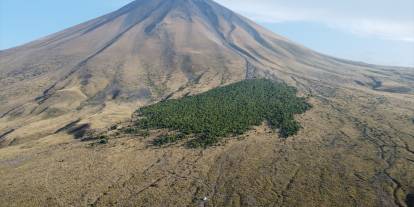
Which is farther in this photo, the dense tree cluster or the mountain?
the dense tree cluster

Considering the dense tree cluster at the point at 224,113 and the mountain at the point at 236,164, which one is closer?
the mountain at the point at 236,164

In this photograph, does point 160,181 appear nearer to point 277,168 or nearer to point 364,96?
point 277,168

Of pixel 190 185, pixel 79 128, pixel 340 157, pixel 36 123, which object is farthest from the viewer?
pixel 36 123

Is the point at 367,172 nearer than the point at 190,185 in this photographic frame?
No

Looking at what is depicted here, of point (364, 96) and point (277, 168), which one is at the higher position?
point (277, 168)

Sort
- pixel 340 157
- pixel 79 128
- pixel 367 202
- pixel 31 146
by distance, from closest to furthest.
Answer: pixel 367 202 < pixel 340 157 < pixel 31 146 < pixel 79 128

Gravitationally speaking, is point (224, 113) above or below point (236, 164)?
below

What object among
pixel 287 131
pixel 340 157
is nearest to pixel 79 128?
pixel 287 131

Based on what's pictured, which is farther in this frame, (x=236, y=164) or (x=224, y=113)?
(x=224, y=113)
